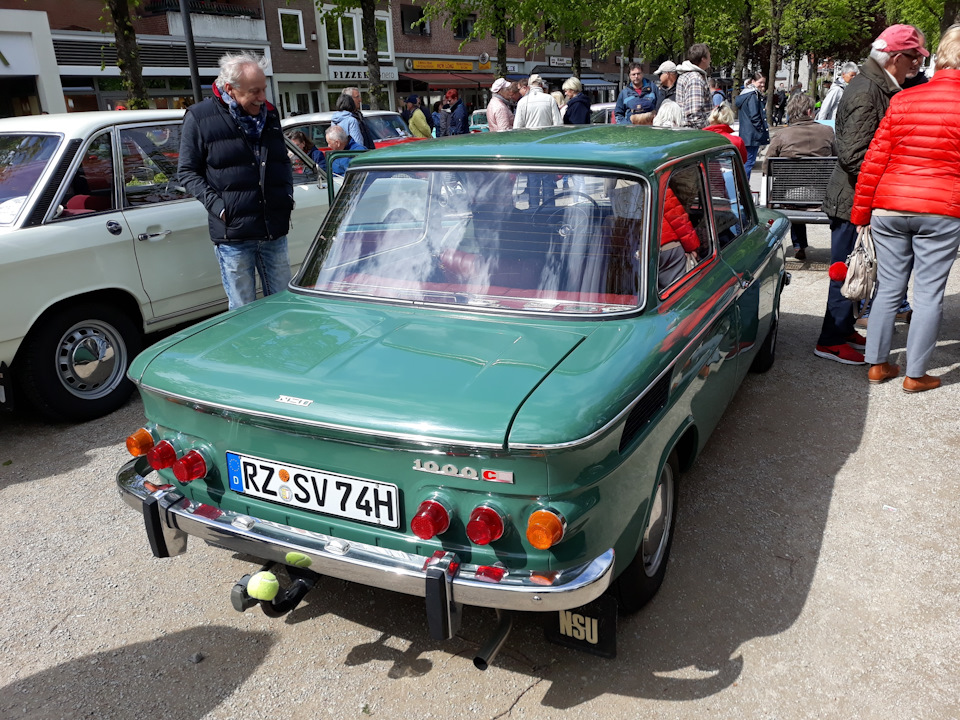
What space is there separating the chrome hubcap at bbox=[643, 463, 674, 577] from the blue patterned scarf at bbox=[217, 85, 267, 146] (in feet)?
11.2

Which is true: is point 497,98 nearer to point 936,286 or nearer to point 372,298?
point 936,286

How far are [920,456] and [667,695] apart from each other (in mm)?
2462

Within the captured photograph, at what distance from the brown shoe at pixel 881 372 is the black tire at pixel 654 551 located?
278cm

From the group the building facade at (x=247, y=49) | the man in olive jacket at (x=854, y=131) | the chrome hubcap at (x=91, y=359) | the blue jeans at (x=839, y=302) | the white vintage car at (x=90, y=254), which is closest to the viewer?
the white vintage car at (x=90, y=254)

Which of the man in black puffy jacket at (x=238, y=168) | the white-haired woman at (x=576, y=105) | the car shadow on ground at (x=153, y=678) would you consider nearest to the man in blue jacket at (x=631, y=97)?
the white-haired woman at (x=576, y=105)

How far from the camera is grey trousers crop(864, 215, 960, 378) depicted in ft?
15.4

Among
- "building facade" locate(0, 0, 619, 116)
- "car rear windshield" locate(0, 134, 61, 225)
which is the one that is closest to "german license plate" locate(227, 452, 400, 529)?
"car rear windshield" locate(0, 134, 61, 225)

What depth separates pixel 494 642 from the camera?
2.49m

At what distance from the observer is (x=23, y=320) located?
4578 millimetres

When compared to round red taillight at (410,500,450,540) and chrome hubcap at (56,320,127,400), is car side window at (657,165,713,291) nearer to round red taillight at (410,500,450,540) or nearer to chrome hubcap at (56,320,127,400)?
round red taillight at (410,500,450,540)

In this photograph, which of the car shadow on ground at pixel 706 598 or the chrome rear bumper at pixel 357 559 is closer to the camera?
the chrome rear bumper at pixel 357 559

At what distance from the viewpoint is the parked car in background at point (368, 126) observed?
9688 millimetres

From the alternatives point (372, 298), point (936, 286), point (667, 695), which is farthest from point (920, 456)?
point (372, 298)

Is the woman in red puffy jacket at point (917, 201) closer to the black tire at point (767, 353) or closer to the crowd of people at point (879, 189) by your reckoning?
the crowd of people at point (879, 189)
